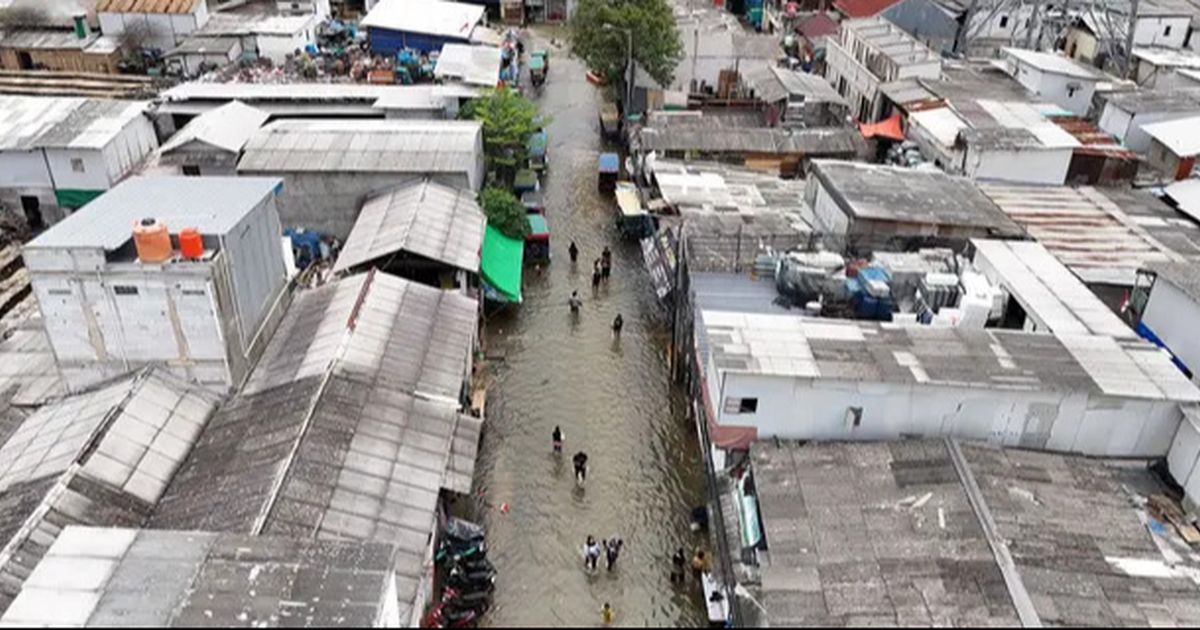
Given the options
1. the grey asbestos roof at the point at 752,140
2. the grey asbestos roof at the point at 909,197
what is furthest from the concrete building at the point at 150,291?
the grey asbestos roof at the point at 752,140

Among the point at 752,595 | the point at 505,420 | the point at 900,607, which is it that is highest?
the point at 900,607

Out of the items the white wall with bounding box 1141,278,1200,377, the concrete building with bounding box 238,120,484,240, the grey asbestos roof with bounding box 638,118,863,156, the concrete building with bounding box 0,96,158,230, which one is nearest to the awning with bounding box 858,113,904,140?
the grey asbestos roof with bounding box 638,118,863,156

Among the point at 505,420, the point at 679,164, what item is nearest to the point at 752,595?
the point at 505,420

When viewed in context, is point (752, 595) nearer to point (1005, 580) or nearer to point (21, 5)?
point (1005, 580)

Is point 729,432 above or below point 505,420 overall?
above

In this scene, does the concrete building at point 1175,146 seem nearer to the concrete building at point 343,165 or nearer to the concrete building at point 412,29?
the concrete building at point 343,165

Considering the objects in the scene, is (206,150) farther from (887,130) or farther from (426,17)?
(887,130)

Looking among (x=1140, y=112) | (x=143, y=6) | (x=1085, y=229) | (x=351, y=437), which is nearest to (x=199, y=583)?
(x=351, y=437)
